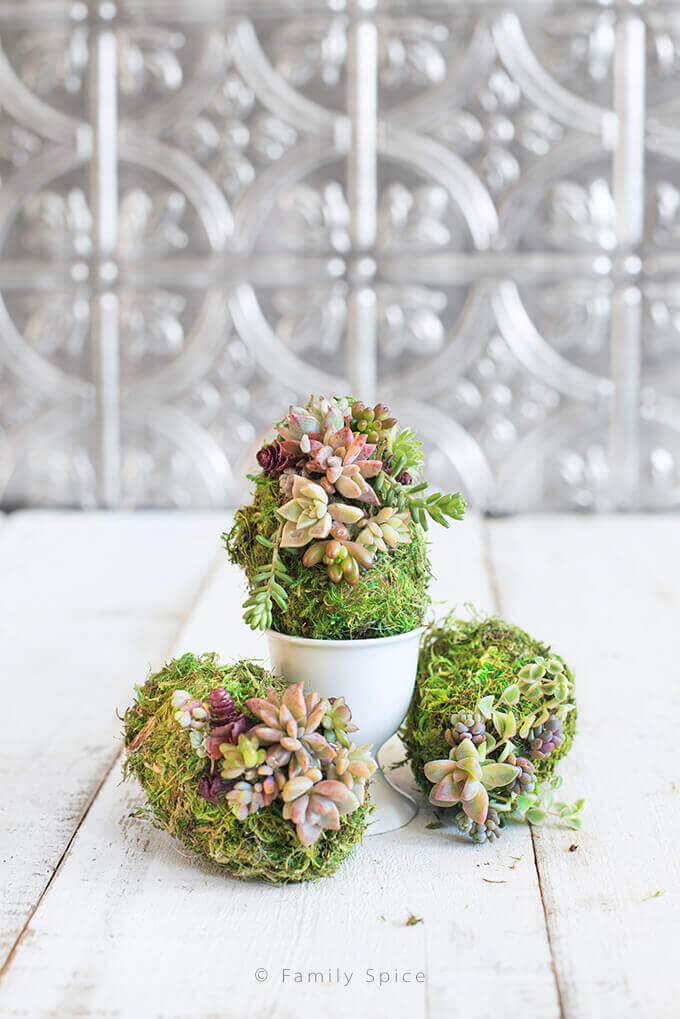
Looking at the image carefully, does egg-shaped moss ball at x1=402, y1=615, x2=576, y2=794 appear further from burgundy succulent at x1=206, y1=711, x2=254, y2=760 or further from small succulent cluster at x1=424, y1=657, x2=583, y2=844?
burgundy succulent at x1=206, y1=711, x2=254, y2=760

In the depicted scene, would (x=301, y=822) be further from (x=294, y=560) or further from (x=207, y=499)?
(x=207, y=499)

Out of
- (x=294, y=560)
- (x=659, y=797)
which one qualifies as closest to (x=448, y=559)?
(x=659, y=797)

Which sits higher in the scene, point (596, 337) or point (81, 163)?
point (81, 163)

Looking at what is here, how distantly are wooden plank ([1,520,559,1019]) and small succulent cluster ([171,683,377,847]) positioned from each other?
0.19 ft

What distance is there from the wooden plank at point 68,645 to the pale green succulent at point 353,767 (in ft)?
0.69

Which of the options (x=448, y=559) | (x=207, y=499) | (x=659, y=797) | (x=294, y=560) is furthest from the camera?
(x=207, y=499)

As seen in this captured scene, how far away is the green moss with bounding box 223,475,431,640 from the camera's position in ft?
2.20

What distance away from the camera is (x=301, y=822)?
0.62 meters

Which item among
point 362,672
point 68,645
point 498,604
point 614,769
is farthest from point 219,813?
→ point 498,604

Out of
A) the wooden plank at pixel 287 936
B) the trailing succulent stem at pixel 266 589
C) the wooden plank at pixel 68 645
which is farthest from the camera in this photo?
the wooden plank at pixel 68 645

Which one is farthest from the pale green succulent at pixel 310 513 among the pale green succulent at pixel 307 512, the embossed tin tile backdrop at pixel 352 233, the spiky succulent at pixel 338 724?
the embossed tin tile backdrop at pixel 352 233

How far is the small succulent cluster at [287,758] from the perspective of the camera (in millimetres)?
622

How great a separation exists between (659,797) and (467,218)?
1348 millimetres

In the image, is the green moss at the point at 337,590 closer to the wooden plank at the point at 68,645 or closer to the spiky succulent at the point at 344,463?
the spiky succulent at the point at 344,463
